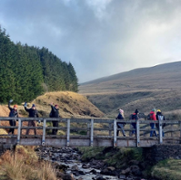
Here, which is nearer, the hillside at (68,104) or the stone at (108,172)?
the stone at (108,172)

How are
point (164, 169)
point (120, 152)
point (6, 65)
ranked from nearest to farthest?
1. point (164, 169)
2. point (120, 152)
3. point (6, 65)

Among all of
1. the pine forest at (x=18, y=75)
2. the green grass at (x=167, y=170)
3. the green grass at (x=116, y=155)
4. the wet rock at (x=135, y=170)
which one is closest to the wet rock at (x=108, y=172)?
the green grass at (x=116, y=155)

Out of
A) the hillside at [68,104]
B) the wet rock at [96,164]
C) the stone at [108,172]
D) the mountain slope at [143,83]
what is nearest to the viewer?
the stone at [108,172]

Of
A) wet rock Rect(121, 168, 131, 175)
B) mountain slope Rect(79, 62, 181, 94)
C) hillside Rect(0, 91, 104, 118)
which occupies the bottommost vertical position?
wet rock Rect(121, 168, 131, 175)

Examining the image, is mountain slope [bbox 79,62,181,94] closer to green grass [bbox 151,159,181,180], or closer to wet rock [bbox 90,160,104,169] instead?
wet rock [bbox 90,160,104,169]

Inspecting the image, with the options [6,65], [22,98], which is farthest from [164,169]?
[22,98]

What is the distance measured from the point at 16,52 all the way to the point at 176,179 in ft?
119

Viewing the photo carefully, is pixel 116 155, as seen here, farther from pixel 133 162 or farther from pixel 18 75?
pixel 18 75

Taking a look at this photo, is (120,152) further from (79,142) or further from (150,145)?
(79,142)

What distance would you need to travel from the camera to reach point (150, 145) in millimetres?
15820

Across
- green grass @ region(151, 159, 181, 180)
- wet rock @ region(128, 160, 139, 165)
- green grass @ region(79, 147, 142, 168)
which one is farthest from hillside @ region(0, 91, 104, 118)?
green grass @ region(151, 159, 181, 180)

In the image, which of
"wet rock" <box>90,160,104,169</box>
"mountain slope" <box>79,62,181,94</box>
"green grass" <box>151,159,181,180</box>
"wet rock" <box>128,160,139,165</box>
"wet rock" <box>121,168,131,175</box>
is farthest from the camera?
"mountain slope" <box>79,62,181,94</box>

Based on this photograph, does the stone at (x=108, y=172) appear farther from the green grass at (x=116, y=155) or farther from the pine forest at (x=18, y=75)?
the pine forest at (x=18, y=75)

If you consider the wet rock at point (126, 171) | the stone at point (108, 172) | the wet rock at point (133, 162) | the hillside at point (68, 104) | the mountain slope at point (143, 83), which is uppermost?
the mountain slope at point (143, 83)
